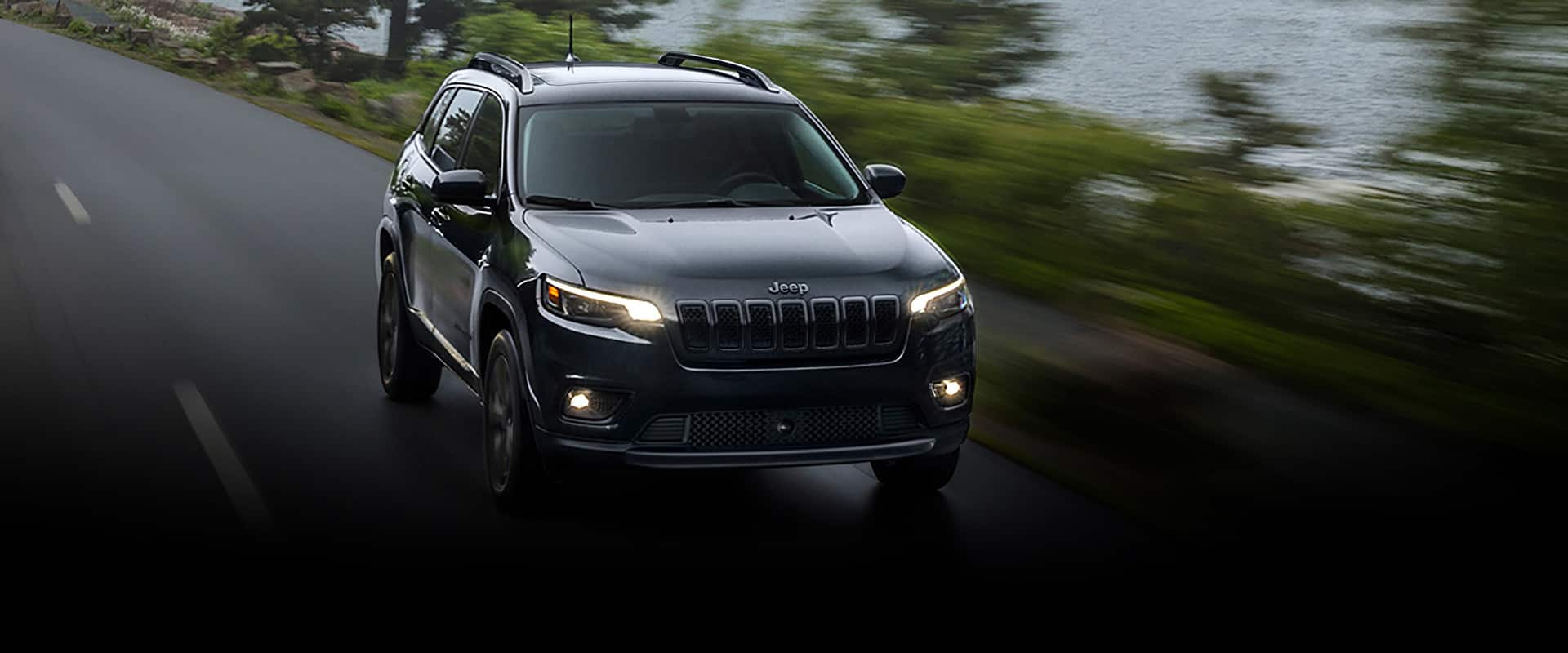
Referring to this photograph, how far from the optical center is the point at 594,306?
6.79 m

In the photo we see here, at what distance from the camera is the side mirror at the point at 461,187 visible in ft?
25.2

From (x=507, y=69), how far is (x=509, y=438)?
2084 mm

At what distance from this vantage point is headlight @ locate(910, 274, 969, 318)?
6938 millimetres

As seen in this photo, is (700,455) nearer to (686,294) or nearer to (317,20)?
(686,294)

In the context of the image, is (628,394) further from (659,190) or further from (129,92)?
(129,92)

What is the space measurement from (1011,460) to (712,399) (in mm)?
2101

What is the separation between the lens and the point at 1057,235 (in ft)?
37.8

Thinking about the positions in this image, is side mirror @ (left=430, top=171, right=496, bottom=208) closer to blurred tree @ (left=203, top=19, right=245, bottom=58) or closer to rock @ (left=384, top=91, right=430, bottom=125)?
rock @ (left=384, top=91, right=430, bottom=125)

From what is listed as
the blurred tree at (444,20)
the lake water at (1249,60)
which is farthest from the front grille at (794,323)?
the blurred tree at (444,20)

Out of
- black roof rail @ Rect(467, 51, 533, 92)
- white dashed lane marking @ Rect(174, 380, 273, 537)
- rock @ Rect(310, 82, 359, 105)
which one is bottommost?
rock @ Rect(310, 82, 359, 105)

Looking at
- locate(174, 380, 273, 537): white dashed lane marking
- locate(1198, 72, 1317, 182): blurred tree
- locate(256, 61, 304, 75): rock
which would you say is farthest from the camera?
locate(256, 61, 304, 75): rock

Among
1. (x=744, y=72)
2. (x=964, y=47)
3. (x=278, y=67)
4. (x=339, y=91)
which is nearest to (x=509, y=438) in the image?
(x=744, y=72)

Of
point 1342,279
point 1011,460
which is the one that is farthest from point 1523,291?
point 1011,460

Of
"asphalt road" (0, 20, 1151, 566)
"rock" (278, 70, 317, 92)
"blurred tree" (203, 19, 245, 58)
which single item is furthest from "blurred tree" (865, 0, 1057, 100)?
"blurred tree" (203, 19, 245, 58)
